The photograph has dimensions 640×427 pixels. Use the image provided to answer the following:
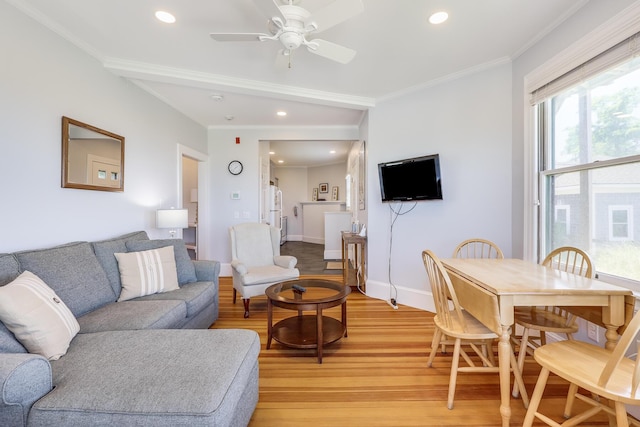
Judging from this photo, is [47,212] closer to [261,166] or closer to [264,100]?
[264,100]

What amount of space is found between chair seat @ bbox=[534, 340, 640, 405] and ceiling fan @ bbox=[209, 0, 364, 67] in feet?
6.70

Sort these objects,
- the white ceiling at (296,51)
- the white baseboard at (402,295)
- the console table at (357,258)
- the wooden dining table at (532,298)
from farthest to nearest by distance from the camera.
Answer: the console table at (357,258) → the white baseboard at (402,295) → the white ceiling at (296,51) → the wooden dining table at (532,298)

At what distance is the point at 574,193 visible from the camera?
218 centimetres

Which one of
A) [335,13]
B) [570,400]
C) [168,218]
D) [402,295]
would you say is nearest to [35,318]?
[168,218]

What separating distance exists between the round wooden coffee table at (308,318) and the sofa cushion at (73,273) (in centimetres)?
123

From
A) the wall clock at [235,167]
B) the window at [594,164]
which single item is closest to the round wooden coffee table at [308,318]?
the window at [594,164]

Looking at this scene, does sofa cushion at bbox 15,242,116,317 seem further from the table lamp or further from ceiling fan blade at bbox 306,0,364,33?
ceiling fan blade at bbox 306,0,364,33

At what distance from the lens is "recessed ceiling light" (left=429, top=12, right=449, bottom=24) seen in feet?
6.81

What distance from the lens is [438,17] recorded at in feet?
6.92

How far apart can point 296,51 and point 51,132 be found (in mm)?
2026

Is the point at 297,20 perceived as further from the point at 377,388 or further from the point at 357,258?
the point at 357,258

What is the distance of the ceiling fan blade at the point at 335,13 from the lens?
1.59 metres

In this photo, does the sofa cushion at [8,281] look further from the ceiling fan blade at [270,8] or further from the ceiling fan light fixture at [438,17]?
the ceiling fan light fixture at [438,17]

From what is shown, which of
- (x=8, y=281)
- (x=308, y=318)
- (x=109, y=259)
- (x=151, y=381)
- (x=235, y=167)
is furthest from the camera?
(x=235, y=167)
